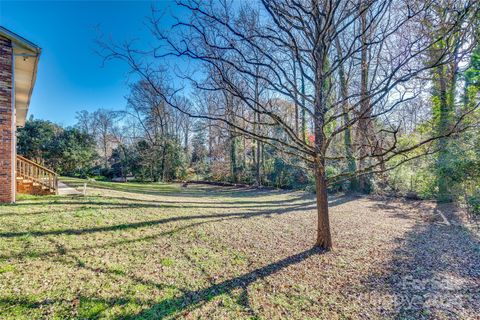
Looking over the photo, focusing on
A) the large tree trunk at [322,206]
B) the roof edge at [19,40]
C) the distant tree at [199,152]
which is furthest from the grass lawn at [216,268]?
the distant tree at [199,152]

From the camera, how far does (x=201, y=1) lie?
4.11 metres

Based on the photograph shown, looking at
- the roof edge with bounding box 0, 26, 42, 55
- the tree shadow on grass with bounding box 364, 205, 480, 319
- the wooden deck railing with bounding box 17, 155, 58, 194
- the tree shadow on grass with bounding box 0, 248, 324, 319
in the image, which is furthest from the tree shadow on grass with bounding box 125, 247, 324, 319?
the roof edge with bounding box 0, 26, 42, 55

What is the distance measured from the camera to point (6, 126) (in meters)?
6.56

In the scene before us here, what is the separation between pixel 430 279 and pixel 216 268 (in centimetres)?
356

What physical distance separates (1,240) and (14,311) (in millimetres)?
2255

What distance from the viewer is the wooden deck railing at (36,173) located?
823 centimetres

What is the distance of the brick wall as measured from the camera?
21.3 feet

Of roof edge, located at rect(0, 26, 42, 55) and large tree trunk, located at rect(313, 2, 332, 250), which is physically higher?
roof edge, located at rect(0, 26, 42, 55)

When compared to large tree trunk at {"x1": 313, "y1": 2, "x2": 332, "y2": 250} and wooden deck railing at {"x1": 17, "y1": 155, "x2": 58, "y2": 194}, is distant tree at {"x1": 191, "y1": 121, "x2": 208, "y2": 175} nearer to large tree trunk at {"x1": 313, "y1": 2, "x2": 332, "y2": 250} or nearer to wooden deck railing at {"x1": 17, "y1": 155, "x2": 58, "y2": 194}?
wooden deck railing at {"x1": 17, "y1": 155, "x2": 58, "y2": 194}

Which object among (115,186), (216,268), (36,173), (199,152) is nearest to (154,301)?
(216,268)

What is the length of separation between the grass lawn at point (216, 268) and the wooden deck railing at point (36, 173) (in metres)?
1.93

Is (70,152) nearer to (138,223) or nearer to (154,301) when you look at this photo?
(138,223)

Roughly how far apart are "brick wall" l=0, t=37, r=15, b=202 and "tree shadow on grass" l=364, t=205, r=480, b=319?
925 cm

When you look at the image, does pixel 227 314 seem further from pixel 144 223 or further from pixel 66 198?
pixel 66 198
